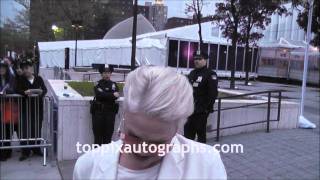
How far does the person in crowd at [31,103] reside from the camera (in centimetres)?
788

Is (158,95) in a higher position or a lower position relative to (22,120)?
higher

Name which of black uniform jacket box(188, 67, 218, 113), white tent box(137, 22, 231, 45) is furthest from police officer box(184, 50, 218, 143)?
white tent box(137, 22, 231, 45)

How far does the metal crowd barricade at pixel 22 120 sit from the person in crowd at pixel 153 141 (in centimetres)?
627

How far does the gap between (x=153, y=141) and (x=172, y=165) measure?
6.5 inches

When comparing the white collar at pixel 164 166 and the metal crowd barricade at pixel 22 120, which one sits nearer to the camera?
the white collar at pixel 164 166

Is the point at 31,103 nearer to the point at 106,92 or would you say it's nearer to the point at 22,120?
the point at 22,120

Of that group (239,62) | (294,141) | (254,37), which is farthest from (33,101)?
(239,62)

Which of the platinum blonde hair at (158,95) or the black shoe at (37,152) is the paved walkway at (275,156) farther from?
the platinum blonde hair at (158,95)

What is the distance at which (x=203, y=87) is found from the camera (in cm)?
710

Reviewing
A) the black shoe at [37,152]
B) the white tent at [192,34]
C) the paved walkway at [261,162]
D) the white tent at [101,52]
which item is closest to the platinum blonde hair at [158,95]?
the paved walkway at [261,162]

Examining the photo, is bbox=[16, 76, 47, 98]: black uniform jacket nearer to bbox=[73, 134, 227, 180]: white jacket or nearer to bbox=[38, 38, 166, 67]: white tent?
bbox=[73, 134, 227, 180]: white jacket

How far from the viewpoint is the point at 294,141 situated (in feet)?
30.2

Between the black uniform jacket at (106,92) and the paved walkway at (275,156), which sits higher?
the black uniform jacket at (106,92)

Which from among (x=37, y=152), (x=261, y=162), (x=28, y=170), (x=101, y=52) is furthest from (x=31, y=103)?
(x=101, y=52)
